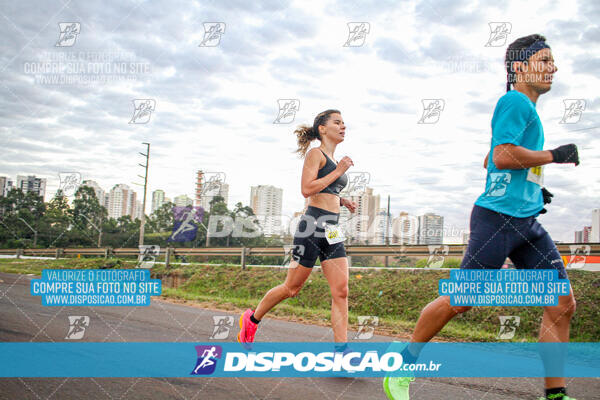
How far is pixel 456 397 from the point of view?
313 cm

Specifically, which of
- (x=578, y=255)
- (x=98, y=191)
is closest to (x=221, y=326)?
(x=98, y=191)

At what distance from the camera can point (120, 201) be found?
594cm

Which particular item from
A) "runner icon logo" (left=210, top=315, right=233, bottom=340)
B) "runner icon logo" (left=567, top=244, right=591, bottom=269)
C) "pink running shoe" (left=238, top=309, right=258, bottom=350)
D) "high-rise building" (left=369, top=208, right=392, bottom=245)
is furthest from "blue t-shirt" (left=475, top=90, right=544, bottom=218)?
"high-rise building" (left=369, top=208, right=392, bottom=245)

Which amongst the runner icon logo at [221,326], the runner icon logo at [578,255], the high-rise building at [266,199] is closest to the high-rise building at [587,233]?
the runner icon logo at [578,255]

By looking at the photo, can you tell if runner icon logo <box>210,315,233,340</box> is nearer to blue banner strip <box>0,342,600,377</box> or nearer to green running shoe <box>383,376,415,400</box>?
blue banner strip <box>0,342,600,377</box>

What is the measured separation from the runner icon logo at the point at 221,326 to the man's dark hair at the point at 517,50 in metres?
4.04

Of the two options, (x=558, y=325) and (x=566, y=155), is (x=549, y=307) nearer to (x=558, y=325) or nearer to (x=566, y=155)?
(x=558, y=325)

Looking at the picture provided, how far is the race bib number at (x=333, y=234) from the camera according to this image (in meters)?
3.56

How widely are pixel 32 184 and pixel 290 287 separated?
315 centimetres

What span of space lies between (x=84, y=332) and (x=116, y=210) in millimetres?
1668

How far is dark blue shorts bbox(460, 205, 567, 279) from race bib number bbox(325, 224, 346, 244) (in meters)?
1.14

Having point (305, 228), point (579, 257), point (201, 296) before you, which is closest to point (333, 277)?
point (305, 228)

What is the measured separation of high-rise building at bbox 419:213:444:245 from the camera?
8547 mm

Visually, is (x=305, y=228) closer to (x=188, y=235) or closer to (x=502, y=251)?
(x=502, y=251)
